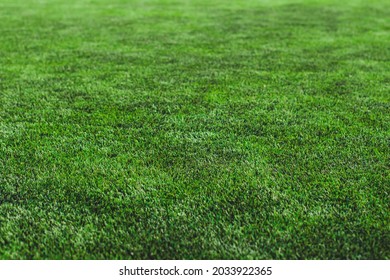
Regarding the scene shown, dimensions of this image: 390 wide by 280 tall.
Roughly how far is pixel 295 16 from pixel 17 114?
6.56 metres

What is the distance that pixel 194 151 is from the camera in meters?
2.58

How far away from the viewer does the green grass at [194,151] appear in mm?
1860

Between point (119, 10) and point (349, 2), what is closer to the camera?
point (119, 10)

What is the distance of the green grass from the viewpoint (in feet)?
6.10

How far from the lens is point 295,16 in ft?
26.9

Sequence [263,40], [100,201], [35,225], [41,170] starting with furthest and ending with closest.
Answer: [263,40], [41,170], [100,201], [35,225]

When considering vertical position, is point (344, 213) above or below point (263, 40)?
below

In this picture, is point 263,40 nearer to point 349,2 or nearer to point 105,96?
point 105,96

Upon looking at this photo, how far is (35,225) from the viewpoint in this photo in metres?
1.93
